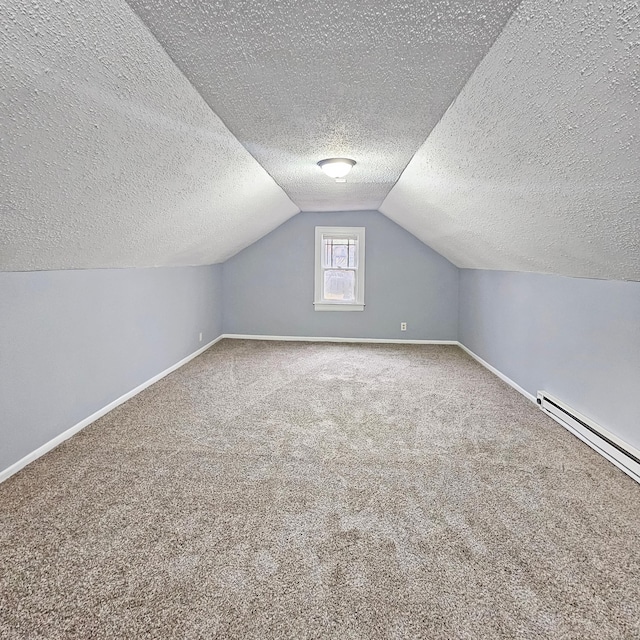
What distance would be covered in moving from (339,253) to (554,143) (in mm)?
4601

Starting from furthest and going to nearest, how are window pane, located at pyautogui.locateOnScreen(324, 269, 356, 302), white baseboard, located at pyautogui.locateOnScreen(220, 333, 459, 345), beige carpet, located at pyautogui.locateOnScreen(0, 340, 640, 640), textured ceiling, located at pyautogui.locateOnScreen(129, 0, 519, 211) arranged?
1. window pane, located at pyautogui.locateOnScreen(324, 269, 356, 302)
2. white baseboard, located at pyautogui.locateOnScreen(220, 333, 459, 345)
3. beige carpet, located at pyautogui.locateOnScreen(0, 340, 640, 640)
4. textured ceiling, located at pyautogui.locateOnScreen(129, 0, 519, 211)

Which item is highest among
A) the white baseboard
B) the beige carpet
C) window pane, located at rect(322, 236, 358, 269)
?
window pane, located at rect(322, 236, 358, 269)

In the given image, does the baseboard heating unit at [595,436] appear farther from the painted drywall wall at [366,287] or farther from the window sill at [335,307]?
the window sill at [335,307]

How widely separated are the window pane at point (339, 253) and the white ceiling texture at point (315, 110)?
10.2 ft

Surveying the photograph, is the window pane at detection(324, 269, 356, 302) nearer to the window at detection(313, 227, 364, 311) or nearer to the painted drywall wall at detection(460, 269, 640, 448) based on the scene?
the window at detection(313, 227, 364, 311)

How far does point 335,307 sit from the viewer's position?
20.0 feet

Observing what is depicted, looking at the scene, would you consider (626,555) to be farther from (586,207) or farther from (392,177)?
(392,177)

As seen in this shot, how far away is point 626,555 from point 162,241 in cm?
339

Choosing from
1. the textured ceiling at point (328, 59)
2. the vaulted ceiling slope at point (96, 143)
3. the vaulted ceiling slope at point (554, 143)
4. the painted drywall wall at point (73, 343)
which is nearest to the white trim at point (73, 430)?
the painted drywall wall at point (73, 343)

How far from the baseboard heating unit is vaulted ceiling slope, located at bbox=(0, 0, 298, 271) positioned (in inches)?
113

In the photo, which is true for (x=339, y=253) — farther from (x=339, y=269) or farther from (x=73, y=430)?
(x=73, y=430)

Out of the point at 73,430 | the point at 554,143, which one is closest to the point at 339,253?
the point at 73,430

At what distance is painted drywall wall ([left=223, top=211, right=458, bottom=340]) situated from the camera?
5906 mm

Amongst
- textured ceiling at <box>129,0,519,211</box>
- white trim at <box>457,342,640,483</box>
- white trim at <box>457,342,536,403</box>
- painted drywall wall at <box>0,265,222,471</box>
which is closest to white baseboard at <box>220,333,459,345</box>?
white trim at <box>457,342,536,403</box>
